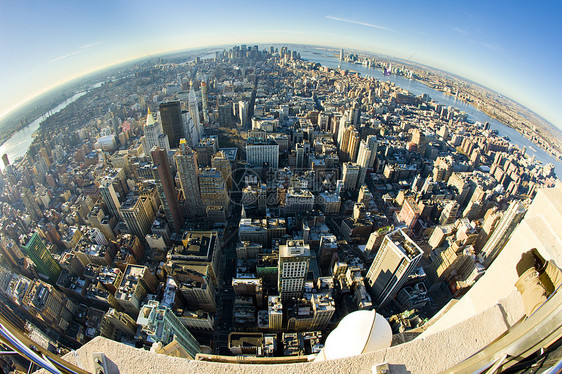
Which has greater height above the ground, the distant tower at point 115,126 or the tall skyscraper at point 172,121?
the distant tower at point 115,126

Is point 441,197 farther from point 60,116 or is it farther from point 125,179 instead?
point 60,116

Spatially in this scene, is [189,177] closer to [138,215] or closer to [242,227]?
[138,215]

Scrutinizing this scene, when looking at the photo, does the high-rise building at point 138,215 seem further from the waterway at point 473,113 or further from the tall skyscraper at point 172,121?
the waterway at point 473,113

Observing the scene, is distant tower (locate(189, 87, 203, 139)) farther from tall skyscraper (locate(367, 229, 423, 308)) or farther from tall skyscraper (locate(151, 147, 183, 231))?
tall skyscraper (locate(367, 229, 423, 308))

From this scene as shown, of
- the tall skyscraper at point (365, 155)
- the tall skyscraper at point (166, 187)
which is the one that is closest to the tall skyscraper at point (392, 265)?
the tall skyscraper at point (365, 155)

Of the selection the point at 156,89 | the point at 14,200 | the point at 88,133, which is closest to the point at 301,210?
the point at 14,200

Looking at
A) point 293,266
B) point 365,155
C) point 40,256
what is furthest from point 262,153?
point 40,256

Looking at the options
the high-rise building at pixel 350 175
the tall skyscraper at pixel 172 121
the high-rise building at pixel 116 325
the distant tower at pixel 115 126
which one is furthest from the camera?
the distant tower at pixel 115 126

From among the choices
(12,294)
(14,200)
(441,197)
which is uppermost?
(14,200)
